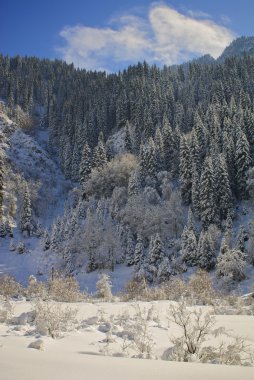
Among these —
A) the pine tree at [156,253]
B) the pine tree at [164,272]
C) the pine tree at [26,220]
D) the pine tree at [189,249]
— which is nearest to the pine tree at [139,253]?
the pine tree at [156,253]

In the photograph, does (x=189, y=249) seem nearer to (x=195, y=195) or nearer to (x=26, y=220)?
(x=195, y=195)

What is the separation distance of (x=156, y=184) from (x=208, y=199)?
18.8 m

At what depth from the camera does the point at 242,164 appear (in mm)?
61312

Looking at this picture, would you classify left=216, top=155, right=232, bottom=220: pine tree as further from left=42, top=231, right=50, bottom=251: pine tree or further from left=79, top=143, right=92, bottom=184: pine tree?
left=79, top=143, right=92, bottom=184: pine tree

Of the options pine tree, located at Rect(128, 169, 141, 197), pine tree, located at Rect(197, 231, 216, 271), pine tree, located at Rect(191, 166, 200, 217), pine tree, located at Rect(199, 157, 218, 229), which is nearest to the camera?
pine tree, located at Rect(197, 231, 216, 271)

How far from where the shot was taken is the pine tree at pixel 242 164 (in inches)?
2404

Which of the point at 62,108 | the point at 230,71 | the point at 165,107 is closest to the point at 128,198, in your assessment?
the point at 165,107

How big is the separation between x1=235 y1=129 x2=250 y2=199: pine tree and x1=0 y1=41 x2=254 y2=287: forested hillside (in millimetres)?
180

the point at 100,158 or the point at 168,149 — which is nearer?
the point at 168,149

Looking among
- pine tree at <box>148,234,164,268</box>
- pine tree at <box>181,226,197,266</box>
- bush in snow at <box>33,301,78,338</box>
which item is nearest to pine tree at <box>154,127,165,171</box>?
pine tree at <box>148,234,164,268</box>

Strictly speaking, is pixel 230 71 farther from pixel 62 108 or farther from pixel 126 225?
pixel 126 225

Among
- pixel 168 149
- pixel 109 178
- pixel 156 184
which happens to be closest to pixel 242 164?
pixel 156 184

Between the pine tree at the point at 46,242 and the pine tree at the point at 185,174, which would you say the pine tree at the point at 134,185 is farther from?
the pine tree at the point at 46,242

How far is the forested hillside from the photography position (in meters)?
52.3
